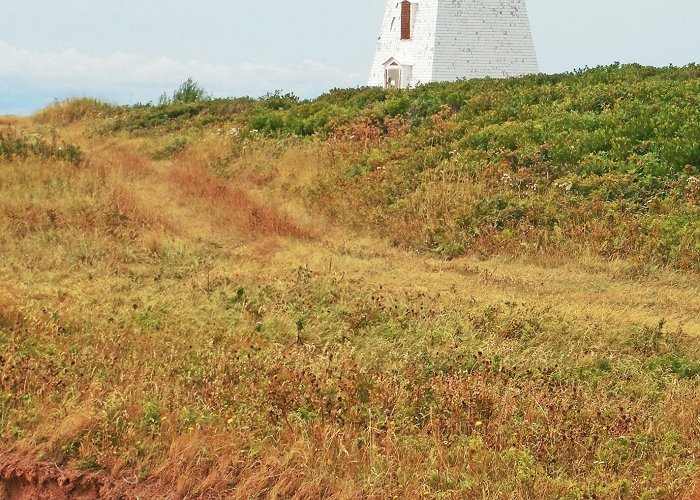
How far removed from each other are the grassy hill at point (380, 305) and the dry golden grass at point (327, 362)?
0.03 m

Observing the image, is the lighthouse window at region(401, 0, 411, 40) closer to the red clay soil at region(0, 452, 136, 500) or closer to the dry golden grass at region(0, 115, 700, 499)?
the dry golden grass at region(0, 115, 700, 499)

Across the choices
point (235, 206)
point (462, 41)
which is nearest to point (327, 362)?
point (235, 206)

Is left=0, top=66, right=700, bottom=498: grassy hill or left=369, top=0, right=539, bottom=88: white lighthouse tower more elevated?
left=369, top=0, right=539, bottom=88: white lighthouse tower

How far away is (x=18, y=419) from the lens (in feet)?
17.7

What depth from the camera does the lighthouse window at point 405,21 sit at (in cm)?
2839

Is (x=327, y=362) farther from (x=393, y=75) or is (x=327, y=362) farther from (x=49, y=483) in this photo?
(x=393, y=75)

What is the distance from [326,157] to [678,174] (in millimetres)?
7329

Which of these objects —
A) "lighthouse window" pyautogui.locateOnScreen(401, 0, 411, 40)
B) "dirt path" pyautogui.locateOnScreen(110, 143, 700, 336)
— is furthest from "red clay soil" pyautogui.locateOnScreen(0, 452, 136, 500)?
"lighthouse window" pyautogui.locateOnScreen(401, 0, 411, 40)

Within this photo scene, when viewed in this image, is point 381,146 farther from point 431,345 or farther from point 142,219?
point 431,345

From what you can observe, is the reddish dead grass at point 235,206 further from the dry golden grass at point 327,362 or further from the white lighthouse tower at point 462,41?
the white lighthouse tower at point 462,41

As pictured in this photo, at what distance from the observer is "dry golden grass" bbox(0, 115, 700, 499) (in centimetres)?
490

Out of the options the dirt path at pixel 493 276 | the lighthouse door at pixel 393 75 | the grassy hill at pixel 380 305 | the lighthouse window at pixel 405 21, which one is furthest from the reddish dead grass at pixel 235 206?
the lighthouse window at pixel 405 21

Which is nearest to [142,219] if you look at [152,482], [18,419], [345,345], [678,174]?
[345,345]

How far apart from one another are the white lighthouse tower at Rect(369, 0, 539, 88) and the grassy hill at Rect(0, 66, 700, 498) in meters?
8.00
